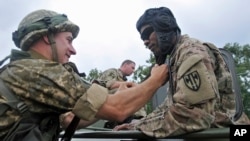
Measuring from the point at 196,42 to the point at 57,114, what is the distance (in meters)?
1.13

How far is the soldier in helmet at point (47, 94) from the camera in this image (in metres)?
2.35

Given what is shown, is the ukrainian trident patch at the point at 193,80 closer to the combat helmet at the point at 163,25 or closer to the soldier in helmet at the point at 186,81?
the soldier in helmet at the point at 186,81

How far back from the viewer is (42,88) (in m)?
2.36

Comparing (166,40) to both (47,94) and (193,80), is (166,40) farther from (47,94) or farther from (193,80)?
(47,94)

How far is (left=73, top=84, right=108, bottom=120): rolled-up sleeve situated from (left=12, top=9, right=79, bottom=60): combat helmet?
453mm

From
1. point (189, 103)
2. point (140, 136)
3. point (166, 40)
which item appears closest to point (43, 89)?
point (140, 136)

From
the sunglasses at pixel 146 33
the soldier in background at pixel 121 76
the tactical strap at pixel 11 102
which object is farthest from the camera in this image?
the soldier in background at pixel 121 76

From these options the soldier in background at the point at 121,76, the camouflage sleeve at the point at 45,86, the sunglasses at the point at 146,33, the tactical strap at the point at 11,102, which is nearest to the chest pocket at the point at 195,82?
the sunglasses at the point at 146,33

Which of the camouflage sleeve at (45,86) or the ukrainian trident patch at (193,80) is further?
the ukrainian trident patch at (193,80)

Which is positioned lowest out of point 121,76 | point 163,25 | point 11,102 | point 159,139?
→ point 121,76

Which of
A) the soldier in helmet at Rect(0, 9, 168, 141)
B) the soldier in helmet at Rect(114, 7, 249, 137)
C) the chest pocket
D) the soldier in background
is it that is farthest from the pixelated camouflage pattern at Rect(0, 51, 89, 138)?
the soldier in background

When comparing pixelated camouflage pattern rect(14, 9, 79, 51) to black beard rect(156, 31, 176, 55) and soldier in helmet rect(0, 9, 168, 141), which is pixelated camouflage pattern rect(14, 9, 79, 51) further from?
black beard rect(156, 31, 176, 55)

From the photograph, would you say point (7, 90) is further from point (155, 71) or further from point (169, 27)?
point (169, 27)

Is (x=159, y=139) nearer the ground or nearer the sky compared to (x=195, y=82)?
nearer the ground
